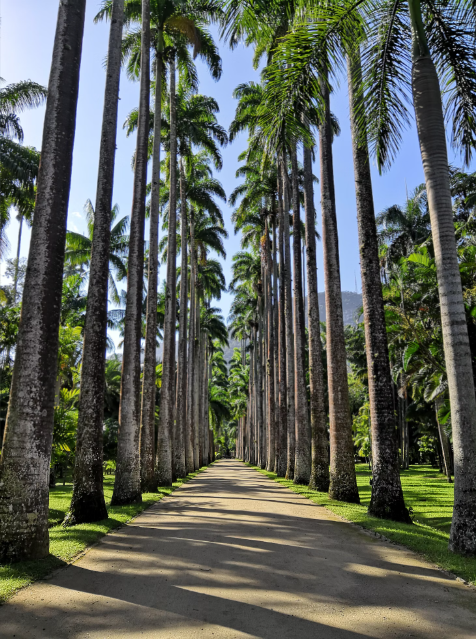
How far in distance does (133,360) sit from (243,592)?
861 cm

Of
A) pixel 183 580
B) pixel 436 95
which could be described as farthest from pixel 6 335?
pixel 436 95

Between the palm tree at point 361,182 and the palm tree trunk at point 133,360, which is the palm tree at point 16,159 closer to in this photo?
the palm tree trunk at point 133,360

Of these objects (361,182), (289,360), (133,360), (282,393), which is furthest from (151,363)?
(282,393)

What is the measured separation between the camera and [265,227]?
3356 cm

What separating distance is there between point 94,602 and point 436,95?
891 cm

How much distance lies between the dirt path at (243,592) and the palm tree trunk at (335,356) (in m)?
4.75

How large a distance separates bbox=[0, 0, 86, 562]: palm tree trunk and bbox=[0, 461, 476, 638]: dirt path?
0.99 meters

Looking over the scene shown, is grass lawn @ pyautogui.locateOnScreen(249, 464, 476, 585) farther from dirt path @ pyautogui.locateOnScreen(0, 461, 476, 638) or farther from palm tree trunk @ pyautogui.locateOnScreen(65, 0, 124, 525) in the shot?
palm tree trunk @ pyautogui.locateOnScreen(65, 0, 124, 525)

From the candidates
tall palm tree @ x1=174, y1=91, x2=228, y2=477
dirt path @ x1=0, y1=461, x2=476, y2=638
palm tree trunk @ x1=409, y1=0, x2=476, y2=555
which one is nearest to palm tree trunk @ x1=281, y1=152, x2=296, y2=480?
tall palm tree @ x1=174, y1=91, x2=228, y2=477

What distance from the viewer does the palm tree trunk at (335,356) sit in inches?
505

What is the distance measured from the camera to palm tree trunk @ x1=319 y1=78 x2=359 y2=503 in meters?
12.8

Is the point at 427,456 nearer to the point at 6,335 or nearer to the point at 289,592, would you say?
the point at 6,335

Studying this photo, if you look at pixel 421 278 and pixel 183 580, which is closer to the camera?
pixel 183 580

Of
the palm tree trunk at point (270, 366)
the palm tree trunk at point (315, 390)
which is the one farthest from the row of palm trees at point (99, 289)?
the palm tree trunk at point (270, 366)
